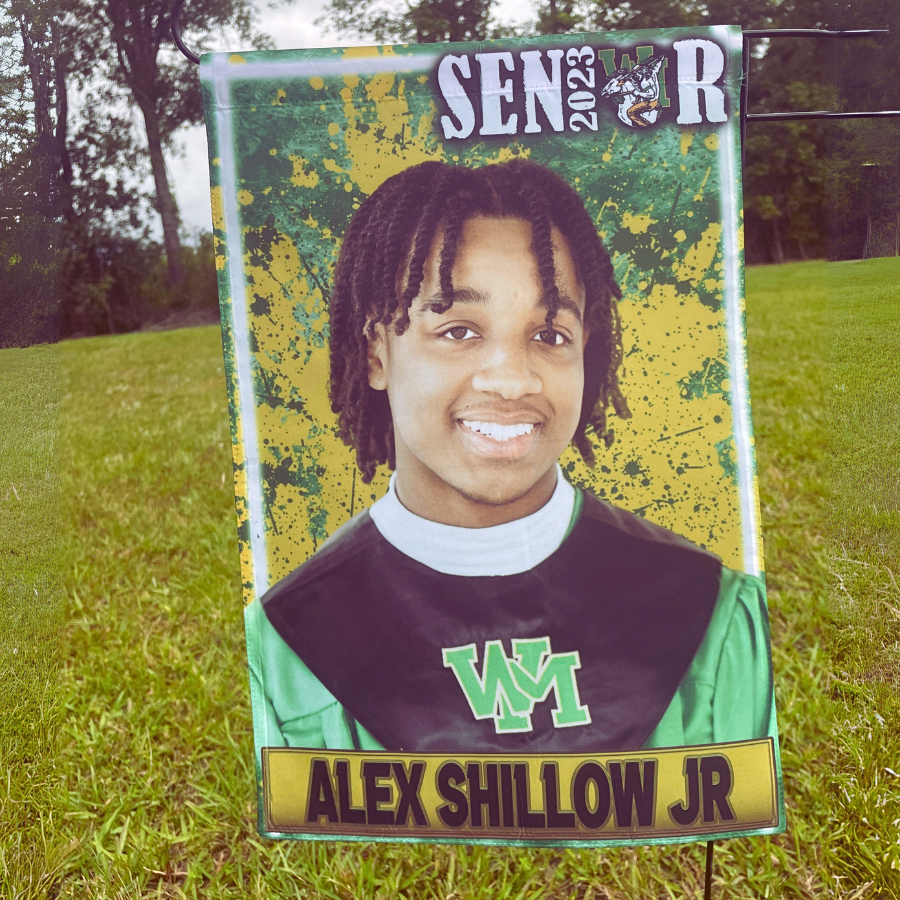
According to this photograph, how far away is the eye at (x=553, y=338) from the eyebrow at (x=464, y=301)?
0.03m

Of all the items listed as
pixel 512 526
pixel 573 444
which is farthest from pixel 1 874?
pixel 573 444

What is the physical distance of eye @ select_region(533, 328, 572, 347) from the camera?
108cm

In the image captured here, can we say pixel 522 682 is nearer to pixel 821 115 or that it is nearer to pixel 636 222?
pixel 636 222

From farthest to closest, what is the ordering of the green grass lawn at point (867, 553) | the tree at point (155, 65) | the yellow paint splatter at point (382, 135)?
the tree at point (155, 65) < the green grass lawn at point (867, 553) < the yellow paint splatter at point (382, 135)

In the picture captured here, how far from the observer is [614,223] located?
1.05m

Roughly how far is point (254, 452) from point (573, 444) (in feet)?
1.53

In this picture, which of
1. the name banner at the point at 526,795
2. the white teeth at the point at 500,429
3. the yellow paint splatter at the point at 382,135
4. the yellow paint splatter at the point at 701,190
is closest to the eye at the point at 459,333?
the white teeth at the point at 500,429

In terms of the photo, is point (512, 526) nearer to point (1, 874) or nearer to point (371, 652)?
point (371, 652)

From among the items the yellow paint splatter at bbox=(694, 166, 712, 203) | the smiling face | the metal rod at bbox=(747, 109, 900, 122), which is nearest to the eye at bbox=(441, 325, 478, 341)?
the smiling face

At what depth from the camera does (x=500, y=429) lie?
3.64 feet

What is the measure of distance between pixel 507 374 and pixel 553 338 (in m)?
0.08

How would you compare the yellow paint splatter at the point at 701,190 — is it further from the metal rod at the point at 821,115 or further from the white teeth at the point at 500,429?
the white teeth at the point at 500,429

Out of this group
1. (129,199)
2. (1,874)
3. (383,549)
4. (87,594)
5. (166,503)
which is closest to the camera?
(383,549)

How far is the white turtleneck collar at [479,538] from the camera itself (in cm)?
113
